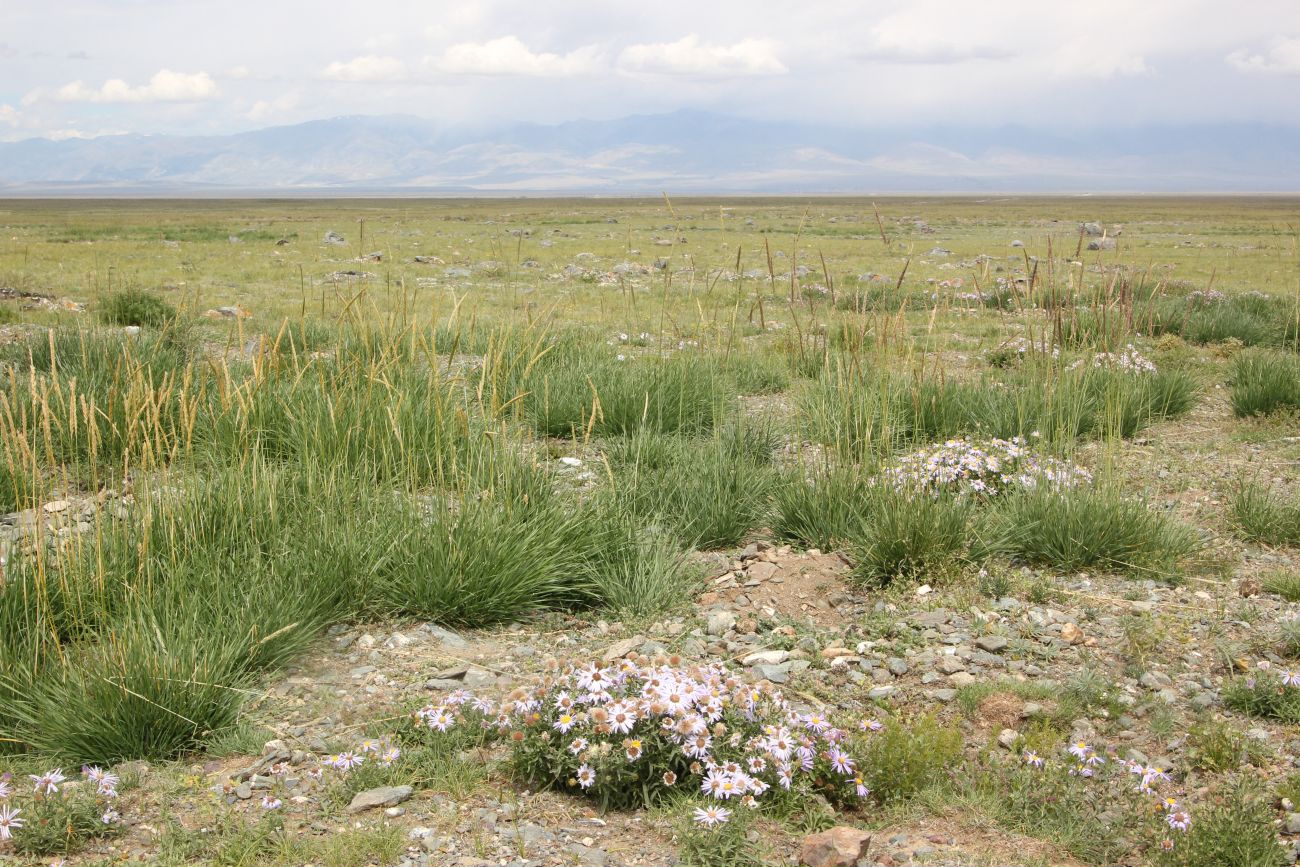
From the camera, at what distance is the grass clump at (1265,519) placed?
5.43 metres

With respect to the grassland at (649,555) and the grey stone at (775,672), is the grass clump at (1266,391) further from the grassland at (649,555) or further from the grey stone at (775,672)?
the grey stone at (775,672)

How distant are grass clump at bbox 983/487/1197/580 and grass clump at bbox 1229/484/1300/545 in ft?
2.15

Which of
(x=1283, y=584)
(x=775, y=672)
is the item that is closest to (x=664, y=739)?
(x=775, y=672)

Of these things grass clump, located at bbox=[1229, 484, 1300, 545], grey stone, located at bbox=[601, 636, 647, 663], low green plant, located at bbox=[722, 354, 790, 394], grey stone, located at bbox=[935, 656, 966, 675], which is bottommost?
grey stone, located at bbox=[935, 656, 966, 675]

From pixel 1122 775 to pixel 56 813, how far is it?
3.39 m

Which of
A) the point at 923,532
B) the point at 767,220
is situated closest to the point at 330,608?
the point at 923,532

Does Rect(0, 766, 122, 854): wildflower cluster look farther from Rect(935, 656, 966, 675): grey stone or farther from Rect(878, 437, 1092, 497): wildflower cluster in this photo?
Rect(878, 437, 1092, 497): wildflower cluster

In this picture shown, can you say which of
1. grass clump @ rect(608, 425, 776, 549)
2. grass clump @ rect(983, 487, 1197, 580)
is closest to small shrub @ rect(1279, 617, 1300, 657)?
grass clump @ rect(983, 487, 1197, 580)

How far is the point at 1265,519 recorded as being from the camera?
5.49 meters

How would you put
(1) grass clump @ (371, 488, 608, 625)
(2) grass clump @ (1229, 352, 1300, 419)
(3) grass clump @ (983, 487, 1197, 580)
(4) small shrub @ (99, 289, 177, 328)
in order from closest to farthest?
(1) grass clump @ (371, 488, 608, 625)
(3) grass clump @ (983, 487, 1197, 580)
(2) grass clump @ (1229, 352, 1300, 419)
(4) small shrub @ (99, 289, 177, 328)

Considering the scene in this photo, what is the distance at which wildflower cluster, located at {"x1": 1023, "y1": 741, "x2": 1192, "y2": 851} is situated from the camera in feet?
10.1

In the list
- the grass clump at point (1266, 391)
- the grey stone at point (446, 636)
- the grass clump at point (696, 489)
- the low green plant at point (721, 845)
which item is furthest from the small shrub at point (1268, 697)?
the grass clump at point (1266, 391)

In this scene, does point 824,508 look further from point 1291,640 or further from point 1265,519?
point 1265,519

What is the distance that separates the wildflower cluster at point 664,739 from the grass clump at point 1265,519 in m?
3.53
